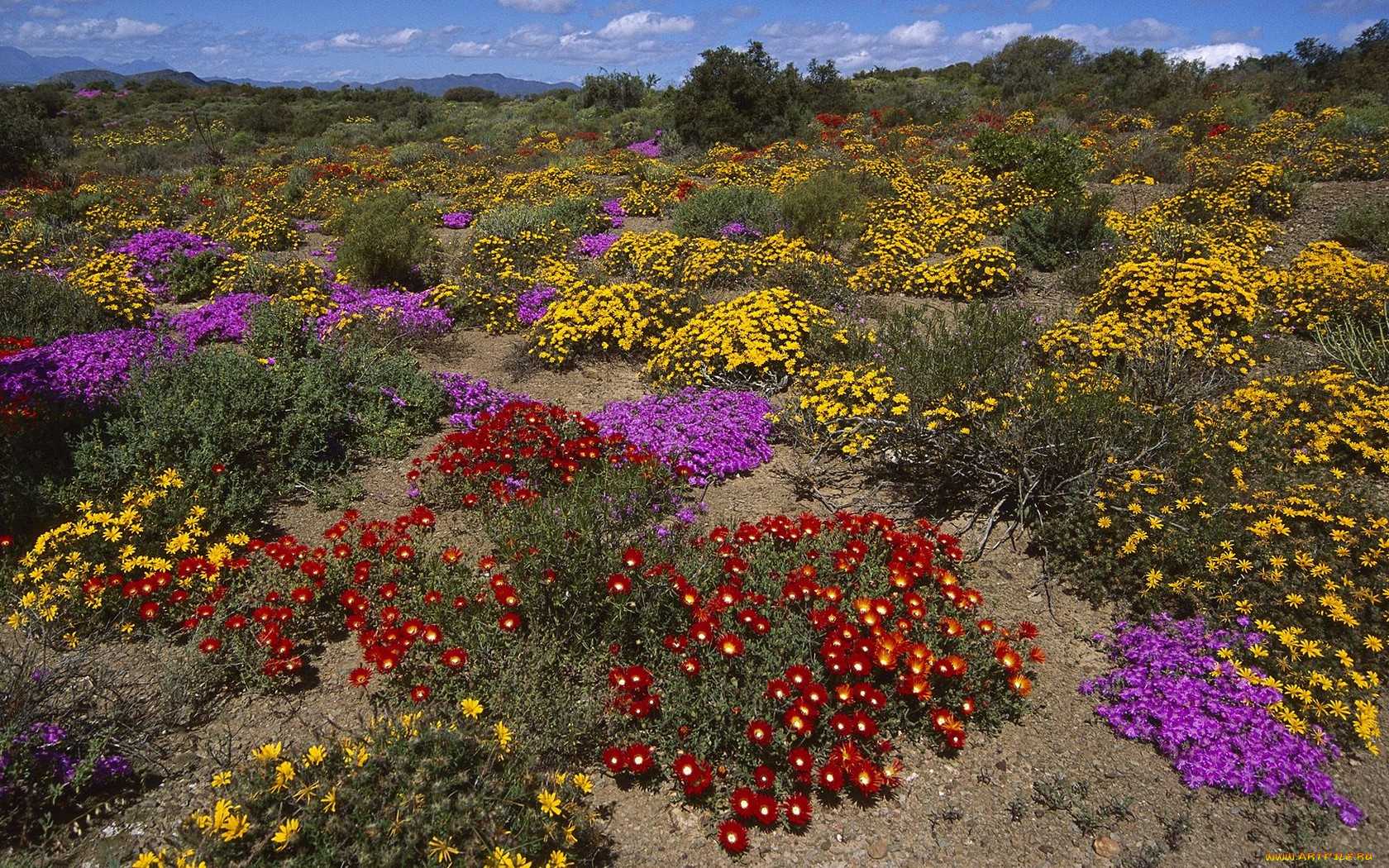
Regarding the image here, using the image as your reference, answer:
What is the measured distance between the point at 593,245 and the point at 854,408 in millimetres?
7307

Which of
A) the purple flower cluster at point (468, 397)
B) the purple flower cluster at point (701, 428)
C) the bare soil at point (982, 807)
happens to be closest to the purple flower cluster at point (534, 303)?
the purple flower cluster at point (468, 397)

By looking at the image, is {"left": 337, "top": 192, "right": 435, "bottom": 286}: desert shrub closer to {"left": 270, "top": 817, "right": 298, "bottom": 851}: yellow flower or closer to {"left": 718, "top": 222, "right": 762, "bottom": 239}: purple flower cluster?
{"left": 718, "top": 222, "right": 762, "bottom": 239}: purple flower cluster

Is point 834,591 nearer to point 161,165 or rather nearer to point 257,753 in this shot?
point 257,753

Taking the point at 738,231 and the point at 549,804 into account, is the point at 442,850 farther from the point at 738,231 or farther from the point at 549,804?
the point at 738,231

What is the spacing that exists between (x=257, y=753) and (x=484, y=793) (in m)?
0.81

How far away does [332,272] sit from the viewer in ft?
35.4

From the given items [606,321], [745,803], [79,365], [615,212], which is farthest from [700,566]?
[615,212]

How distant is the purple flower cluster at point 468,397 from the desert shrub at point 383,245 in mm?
4058

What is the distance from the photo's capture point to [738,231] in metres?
11.9

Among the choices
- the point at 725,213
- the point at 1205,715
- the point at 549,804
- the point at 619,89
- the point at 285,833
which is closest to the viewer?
the point at 285,833

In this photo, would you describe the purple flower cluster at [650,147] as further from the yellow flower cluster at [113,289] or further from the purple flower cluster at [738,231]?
the yellow flower cluster at [113,289]

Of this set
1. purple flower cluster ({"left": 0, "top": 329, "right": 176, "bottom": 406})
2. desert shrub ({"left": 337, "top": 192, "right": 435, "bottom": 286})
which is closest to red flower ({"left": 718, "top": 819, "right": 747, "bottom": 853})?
purple flower cluster ({"left": 0, "top": 329, "right": 176, "bottom": 406})

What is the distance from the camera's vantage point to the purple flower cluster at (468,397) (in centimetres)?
677

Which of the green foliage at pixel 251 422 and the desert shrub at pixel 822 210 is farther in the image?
the desert shrub at pixel 822 210
